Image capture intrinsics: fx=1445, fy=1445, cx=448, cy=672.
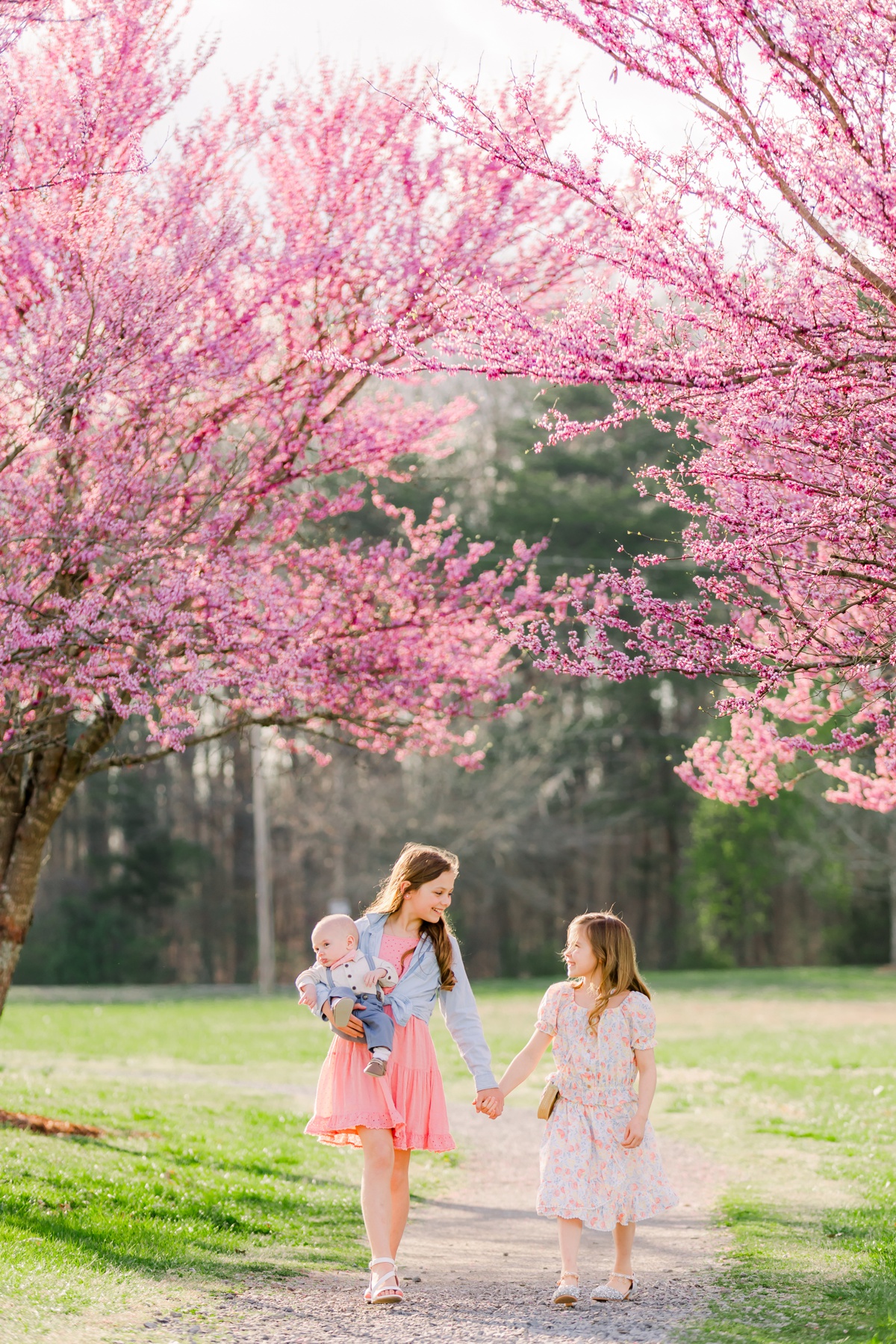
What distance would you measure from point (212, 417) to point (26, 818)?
2921 mm

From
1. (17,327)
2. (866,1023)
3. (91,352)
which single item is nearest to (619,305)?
(91,352)

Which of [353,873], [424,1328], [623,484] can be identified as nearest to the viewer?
[424,1328]

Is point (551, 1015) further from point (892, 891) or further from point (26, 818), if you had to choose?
point (892, 891)

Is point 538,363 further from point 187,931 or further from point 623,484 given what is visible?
point 187,931

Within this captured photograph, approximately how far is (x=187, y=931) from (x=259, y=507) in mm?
33063

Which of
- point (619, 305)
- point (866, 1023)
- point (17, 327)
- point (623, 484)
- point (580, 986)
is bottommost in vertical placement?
point (866, 1023)

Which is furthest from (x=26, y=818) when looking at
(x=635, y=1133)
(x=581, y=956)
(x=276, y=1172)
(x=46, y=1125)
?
(x=635, y=1133)

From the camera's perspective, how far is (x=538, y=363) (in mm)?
5715

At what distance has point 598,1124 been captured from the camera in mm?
5430

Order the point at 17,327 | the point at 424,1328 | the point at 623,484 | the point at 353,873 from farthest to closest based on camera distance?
the point at 623,484 < the point at 353,873 < the point at 17,327 < the point at 424,1328

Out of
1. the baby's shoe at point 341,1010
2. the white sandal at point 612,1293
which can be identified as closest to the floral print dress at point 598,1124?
the white sandal at point 612,1293

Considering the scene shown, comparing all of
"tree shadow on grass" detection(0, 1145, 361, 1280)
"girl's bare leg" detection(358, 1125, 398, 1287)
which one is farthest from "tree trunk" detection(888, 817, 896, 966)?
"girl's bare leg" detection(358, 1125, 398, 1287)

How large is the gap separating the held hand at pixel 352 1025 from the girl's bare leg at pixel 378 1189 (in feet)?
1.10

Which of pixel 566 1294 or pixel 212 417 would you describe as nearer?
pixel 566 1294
